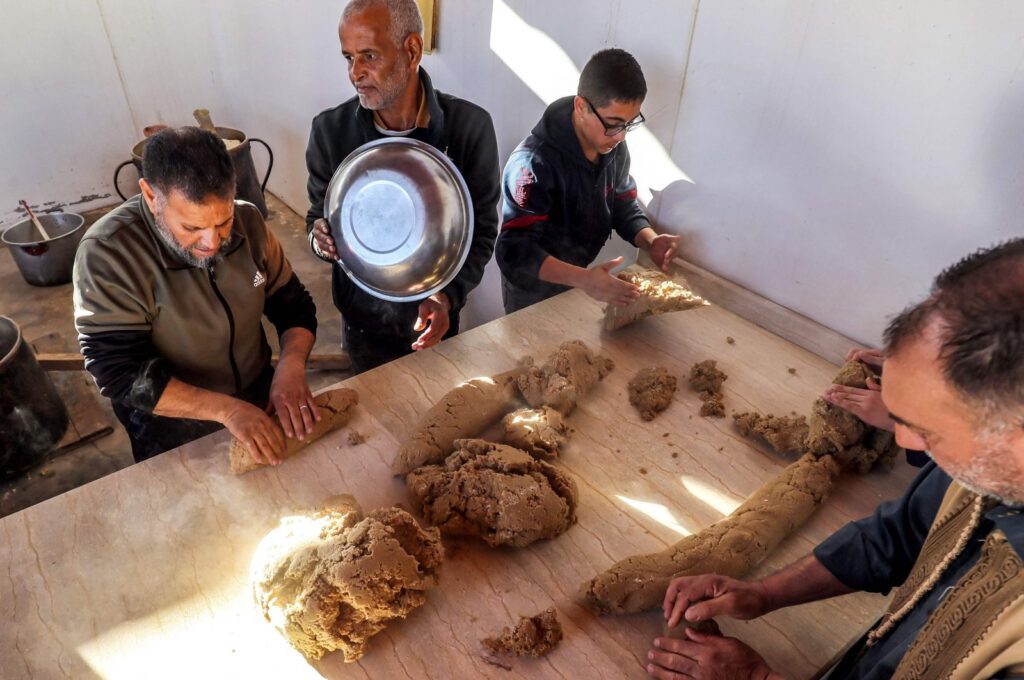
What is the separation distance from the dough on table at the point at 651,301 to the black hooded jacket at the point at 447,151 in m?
Answer: 0.54

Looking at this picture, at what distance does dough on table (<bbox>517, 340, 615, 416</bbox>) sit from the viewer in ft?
6.38

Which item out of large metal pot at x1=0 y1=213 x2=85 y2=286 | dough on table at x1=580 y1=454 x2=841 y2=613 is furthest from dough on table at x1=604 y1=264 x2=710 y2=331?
large metal pot at x1=0 y1=213 x2=85 y2=286

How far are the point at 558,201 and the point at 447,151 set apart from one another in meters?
0.50

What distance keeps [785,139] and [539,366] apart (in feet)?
3.95

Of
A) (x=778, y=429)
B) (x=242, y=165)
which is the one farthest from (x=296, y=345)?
(x=242, y=165)

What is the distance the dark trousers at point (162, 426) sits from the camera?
2.03 m

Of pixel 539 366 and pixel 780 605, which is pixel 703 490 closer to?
pixel 780 605

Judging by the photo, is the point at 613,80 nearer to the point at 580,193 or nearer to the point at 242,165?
the point at 580,193

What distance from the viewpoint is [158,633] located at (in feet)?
4.33

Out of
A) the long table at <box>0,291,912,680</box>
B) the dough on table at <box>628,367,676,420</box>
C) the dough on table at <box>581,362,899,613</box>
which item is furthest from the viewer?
the dough on table at <box>628,367,676,420</box>

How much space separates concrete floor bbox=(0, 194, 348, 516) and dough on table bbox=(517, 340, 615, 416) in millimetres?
2104

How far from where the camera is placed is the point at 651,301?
2369mm

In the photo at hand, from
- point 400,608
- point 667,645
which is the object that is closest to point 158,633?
point 400,608

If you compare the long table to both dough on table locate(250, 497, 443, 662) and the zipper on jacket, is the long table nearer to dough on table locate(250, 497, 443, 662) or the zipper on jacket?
dough on table locate(250, 497, 443, 662)
